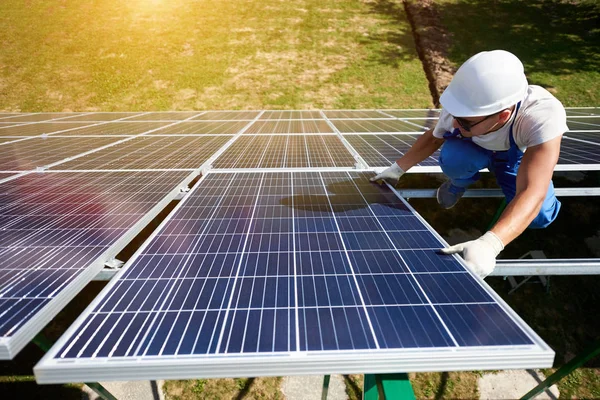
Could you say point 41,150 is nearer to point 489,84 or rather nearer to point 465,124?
point 465,124

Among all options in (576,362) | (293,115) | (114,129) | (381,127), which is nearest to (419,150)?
(576,362)

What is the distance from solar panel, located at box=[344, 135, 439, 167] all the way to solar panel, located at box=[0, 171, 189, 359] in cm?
308

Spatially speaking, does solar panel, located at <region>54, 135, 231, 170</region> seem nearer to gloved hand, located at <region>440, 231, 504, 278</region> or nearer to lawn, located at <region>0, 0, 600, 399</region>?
gloved hand, located at <region>440, 231, 504, 278</region>

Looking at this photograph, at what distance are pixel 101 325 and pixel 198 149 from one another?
4.50 m

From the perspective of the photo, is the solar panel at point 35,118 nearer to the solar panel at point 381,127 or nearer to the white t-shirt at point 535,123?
the solar panel at point 381,127

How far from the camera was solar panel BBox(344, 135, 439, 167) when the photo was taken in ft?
15.0

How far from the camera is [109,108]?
16.0m

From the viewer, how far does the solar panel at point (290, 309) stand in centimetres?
146

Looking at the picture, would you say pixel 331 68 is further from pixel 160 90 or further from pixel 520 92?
pixel 520 92

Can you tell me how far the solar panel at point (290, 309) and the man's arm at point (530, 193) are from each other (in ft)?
2.15

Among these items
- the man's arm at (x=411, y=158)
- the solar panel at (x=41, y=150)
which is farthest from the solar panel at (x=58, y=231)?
the man's arm at (x=411, y=158)

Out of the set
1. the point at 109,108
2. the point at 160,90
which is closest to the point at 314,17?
the point at 160,90

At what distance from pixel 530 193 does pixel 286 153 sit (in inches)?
147

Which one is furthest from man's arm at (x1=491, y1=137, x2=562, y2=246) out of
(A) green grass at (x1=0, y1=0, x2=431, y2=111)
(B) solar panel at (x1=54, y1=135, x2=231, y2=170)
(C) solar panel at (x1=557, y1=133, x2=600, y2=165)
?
(A) green grass at (x1=0, y1=0, x2=431, y2=111)
